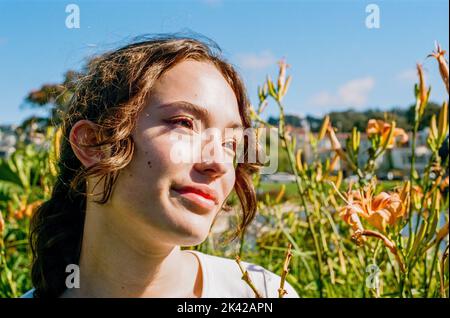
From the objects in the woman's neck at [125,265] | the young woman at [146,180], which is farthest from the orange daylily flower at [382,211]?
the woman's neck at [125,265]

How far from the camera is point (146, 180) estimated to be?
2.16 feet

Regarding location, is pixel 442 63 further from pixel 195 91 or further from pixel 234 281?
pixel 234 281

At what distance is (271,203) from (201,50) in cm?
65

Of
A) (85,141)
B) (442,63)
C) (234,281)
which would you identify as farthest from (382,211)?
(85,141)

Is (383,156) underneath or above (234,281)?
above

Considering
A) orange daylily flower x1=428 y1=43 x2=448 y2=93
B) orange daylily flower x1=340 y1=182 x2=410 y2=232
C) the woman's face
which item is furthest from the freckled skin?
orange daylily flower x1=428 y1=43 x2=448 y2=93

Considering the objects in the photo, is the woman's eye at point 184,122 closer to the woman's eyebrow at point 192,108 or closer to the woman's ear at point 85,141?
the woman's eyebrow at point 192,108

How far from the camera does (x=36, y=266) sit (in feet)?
3.10

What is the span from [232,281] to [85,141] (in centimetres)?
38

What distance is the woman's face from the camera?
645 mm

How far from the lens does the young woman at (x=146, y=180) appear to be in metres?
0.66

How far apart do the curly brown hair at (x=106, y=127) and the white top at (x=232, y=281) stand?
0.29 feet
